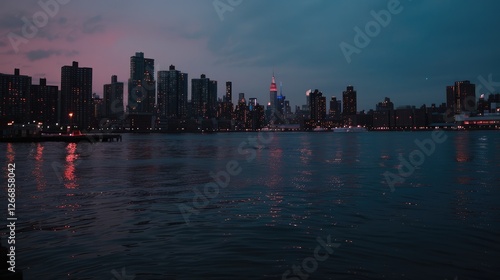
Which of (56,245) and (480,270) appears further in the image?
(56,245)

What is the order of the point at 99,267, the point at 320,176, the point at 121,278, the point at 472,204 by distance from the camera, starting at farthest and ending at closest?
the point at 320,176 → the point at 472,204 → the point at 99,267 → the point at 121,278

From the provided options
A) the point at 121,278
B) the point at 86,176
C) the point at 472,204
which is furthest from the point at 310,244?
the point at 86,176

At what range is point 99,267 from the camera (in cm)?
1190

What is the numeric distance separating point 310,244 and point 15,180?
97.6 feet

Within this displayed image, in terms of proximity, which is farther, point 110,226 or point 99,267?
point 110,226

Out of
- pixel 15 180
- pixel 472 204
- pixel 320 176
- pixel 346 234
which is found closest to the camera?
pixel 346 234

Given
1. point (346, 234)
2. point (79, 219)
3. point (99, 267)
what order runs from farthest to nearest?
point (79, 219) < point (346, 234) < point (99, 267)

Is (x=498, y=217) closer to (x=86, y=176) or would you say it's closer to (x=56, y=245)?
(x=56, y=245)

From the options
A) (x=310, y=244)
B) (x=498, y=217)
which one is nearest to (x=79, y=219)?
(x=310, y=244)

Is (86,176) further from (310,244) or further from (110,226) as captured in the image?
(310,244)

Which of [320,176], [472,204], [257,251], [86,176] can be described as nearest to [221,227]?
[257,251]

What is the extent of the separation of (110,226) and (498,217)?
17.0 m

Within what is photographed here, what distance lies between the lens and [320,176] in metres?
37.6

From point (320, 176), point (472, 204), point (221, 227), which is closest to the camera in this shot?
point (221, 227)
